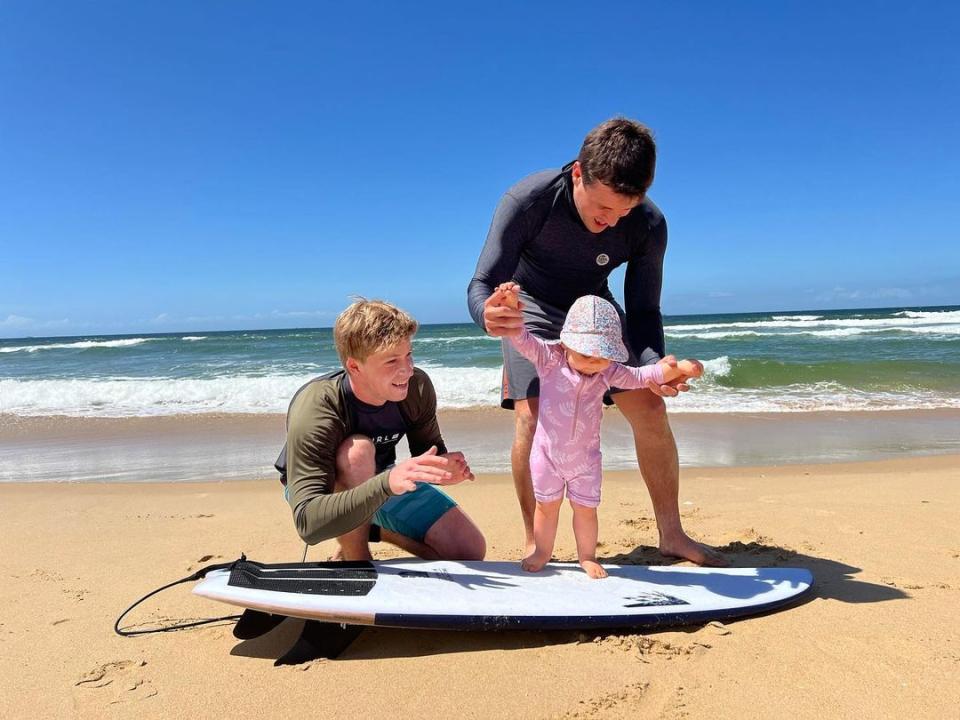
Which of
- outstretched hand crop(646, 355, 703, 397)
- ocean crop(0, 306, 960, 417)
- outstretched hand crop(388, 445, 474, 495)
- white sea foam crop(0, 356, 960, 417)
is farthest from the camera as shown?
ocean crop(0, 306, 960, 417)

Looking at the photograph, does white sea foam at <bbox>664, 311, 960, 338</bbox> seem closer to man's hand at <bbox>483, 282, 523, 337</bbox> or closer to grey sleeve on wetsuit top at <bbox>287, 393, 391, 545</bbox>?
man's hand at <bbox>483, 282, 523, 337</bbox>

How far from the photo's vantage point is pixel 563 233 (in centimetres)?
326

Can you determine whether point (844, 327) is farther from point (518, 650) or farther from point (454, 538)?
point (518, 650)

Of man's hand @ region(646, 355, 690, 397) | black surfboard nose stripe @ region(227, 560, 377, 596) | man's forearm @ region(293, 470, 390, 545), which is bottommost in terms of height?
black surfboard nose stripe @ region(227, 560, 377, 596)

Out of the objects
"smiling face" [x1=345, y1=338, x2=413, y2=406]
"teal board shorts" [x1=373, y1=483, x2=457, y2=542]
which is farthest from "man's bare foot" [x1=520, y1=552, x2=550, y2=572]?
"smiling face" [x1=345, y1=338, x2=413, y2=406]

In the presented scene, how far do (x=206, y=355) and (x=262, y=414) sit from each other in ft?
52.8

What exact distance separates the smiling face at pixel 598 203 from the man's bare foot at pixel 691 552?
172 centimetres

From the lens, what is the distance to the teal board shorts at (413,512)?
3197 millimetres

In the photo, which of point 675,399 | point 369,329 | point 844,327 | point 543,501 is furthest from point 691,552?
point 844,327

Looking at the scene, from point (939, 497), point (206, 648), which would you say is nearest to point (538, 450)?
point (206, 648)

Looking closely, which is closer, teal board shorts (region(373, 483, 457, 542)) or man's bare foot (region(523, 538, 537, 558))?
man's bare foot (region(523, 538, 537, 558))

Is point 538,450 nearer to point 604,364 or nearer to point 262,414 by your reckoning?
point 604,364

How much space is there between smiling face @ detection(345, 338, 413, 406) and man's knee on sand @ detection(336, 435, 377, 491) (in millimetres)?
211

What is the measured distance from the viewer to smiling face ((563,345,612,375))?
9.40 feet
